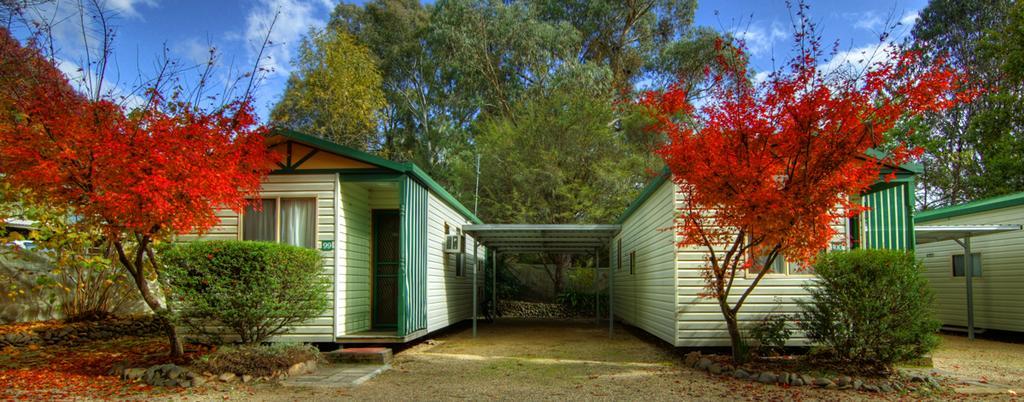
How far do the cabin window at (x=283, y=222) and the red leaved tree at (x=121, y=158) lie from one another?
154cm

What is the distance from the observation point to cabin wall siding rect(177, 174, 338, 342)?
9.10 meters

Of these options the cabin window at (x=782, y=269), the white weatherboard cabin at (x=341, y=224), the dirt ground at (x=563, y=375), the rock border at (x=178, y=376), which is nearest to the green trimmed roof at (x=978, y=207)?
→ the dirt ground at (x=563, y=375)

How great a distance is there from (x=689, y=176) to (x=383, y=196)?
5.38 meters

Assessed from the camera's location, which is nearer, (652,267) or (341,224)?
(341,224)

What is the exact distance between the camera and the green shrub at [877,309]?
730 cm

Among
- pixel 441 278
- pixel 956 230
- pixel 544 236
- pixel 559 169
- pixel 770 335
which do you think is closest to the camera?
pixel 770 335

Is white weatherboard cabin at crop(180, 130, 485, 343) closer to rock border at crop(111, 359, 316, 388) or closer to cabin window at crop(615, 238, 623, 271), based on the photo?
rock border at crop(111, 359, 316, 388)

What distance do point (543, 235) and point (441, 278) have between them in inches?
91.3

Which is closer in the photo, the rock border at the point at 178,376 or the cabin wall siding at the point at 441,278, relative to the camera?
the rock border at the point at 178,376

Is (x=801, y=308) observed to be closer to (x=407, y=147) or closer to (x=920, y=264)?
(x=920, y=264)

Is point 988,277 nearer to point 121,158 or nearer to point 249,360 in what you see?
point 249,360

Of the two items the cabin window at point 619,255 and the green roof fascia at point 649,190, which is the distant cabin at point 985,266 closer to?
the green roof fascia at point 649,190

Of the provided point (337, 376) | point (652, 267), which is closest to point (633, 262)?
point (652, 267)

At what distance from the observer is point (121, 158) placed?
21.8ft
